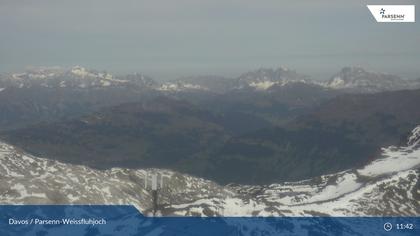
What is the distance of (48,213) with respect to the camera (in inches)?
7731

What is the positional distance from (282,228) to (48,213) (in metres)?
82.9

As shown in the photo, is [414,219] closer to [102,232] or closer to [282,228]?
[282,228]

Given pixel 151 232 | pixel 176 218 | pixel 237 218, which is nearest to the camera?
pixel 151 232

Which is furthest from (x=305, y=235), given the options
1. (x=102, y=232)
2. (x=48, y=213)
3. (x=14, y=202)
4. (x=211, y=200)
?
(x=14, y=202)

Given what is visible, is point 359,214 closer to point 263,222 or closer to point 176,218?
point 263,222

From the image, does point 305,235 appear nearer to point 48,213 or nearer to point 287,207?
point 287,207

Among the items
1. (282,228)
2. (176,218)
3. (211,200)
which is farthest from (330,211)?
(176,218)

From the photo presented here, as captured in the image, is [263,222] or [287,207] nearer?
[263,222]

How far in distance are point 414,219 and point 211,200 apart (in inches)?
2896

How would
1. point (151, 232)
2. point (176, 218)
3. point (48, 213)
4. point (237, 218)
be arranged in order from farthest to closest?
1. point (48, 213)
2. point (237, 218)
3. point (176, 218)
4. point (151, 232)

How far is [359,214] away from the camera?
7653 inches

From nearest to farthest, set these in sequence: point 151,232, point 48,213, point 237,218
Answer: point 151,232, point 237,218, point 48,213

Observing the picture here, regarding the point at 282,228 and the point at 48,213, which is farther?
the point at 48,213

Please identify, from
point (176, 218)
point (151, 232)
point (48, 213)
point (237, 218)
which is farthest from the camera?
point (48, 213)
